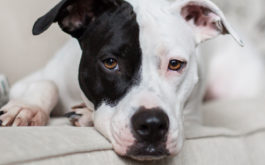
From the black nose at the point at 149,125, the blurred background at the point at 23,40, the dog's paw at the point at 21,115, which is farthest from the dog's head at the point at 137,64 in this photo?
the blurred background at the point at 23,40

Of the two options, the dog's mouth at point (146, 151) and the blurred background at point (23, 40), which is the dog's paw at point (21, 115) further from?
the blurred background at point (23, 40)

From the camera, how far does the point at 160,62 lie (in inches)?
52.7

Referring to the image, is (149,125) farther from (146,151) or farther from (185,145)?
(185,145)

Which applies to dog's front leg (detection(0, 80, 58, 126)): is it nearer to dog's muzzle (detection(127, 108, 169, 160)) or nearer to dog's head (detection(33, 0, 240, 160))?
dog's head (detection(33, 0, 240, 160))

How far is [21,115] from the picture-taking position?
1399mm

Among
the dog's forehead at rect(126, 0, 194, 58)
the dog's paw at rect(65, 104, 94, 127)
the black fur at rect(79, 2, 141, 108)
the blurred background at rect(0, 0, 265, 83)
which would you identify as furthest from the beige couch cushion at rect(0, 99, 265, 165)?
the blurred background at rect(0, 0, 265, 83)

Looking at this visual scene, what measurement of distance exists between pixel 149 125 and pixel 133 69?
22 centimetres

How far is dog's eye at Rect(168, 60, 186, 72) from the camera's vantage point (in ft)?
4.50

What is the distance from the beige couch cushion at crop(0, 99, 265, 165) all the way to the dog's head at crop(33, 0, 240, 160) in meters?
0.08

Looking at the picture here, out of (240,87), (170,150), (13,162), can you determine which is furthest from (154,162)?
(240,87)

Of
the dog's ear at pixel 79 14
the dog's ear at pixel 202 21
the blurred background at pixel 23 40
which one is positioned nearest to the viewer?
the dog's ear at pixel 79 14

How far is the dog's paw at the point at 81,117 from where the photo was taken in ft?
4.87

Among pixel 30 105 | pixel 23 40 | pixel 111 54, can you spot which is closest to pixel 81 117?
pixel 30 105

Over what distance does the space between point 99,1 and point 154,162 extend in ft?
1.82
